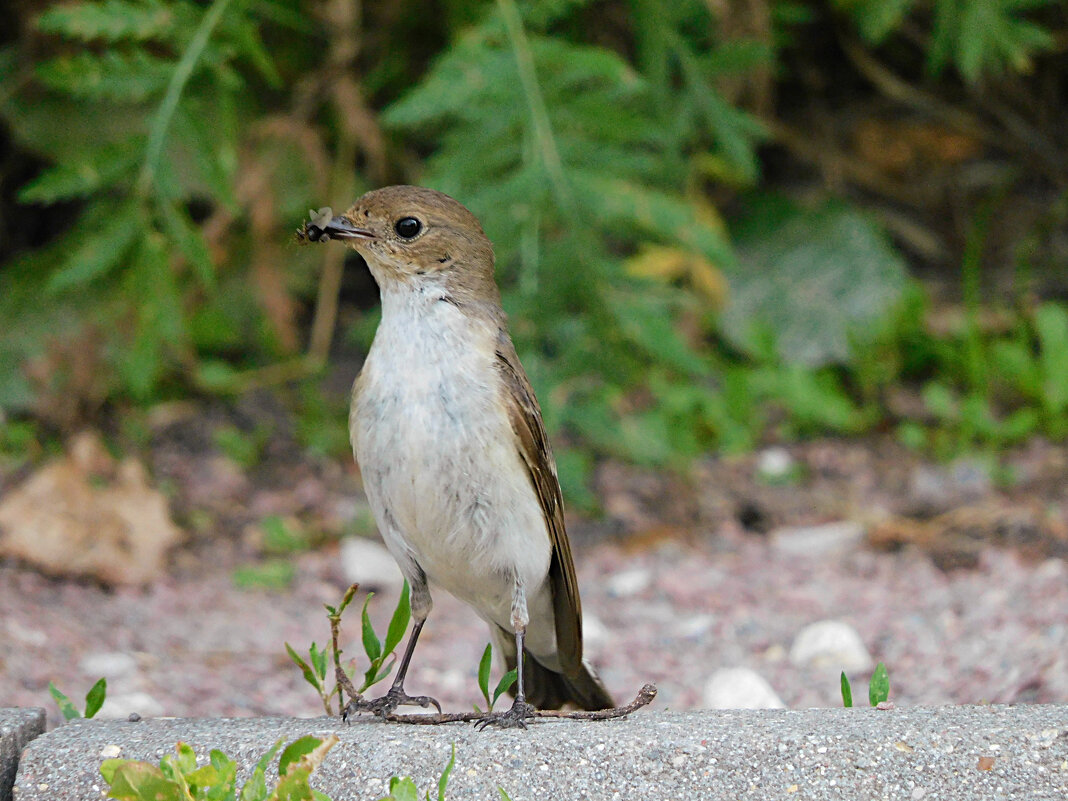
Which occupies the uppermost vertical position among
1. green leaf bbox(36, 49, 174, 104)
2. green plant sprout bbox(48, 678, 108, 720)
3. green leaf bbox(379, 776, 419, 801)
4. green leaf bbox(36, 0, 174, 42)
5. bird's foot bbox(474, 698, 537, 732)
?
green leaf bbox(36, 0, 174, 42)

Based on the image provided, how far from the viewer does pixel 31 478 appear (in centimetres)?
534

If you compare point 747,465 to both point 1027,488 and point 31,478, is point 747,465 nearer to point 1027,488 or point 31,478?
point 1027,488

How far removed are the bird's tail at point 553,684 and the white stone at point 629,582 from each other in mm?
1150

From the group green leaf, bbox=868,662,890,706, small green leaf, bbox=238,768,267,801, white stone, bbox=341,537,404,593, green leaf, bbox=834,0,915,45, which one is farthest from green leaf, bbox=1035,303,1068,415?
small green leaf, bbox=238,768,267,801

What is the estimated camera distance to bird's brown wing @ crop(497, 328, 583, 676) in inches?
134

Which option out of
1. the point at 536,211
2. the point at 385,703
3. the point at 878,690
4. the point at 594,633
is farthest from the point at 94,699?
the point at 536,211

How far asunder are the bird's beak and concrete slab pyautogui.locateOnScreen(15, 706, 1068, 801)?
49.6 inches

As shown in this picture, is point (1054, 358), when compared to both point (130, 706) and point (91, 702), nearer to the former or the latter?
point (130, 706)

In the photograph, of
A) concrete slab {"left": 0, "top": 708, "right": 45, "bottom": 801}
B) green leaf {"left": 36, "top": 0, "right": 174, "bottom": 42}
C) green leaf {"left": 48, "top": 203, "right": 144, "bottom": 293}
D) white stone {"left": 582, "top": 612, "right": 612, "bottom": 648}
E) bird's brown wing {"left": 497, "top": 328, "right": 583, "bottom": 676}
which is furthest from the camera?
green leaf {"left": 48, "top": 203, "right": 144, "bottom": 293}

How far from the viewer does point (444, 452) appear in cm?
322

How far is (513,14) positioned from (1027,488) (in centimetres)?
279

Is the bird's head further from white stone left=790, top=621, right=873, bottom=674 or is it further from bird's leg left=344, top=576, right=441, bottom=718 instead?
white stone left=790, top=621, right=873, bottom=674

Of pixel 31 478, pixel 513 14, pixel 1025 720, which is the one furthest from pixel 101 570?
pixel 1025 720

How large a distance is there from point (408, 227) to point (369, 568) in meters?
1.97
